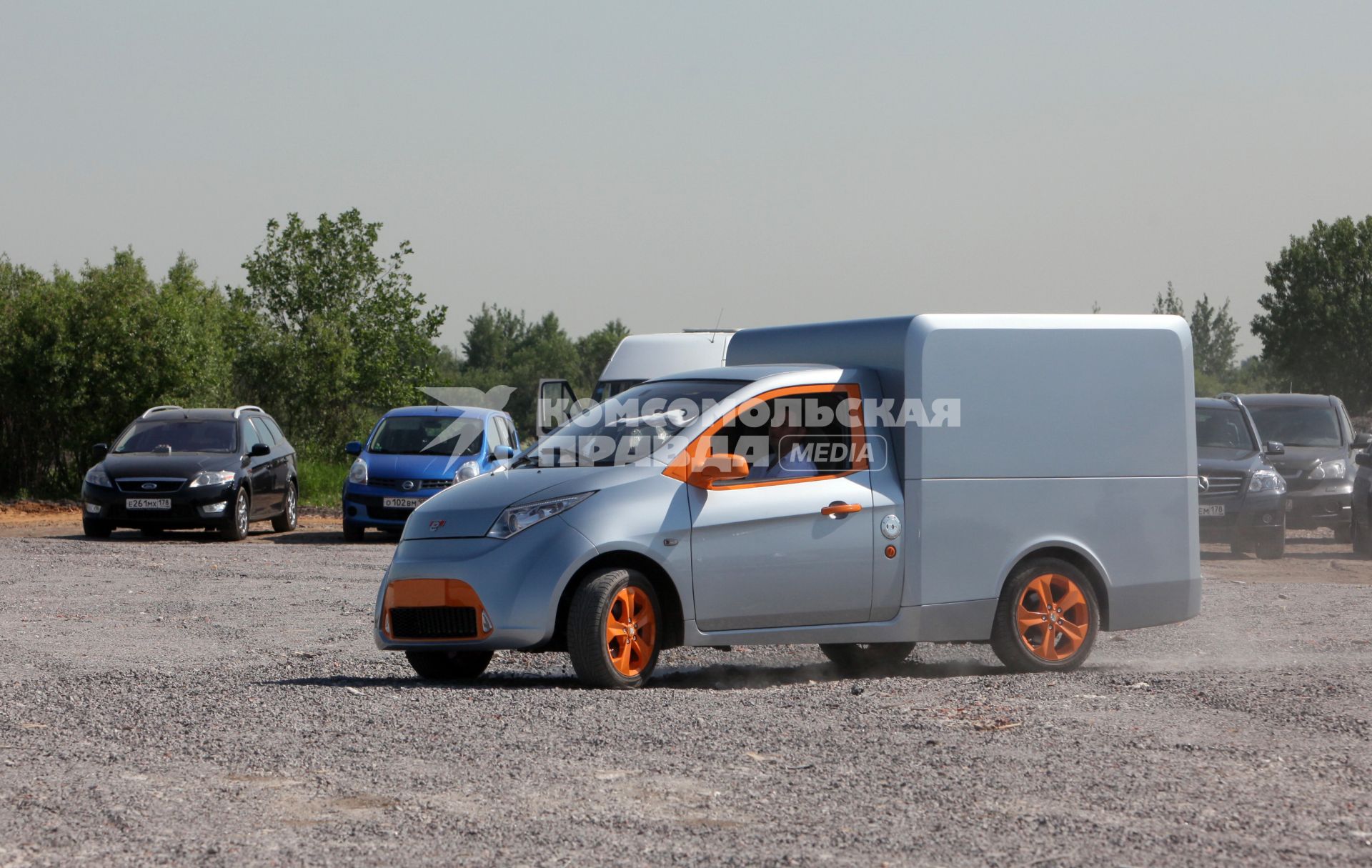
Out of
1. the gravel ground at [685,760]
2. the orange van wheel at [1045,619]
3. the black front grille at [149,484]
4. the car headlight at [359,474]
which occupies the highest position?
the car headlight at [359,474]

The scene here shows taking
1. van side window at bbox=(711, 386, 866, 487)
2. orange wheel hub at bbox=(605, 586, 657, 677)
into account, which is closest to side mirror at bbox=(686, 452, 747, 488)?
van side window at bbox=(711, 386, 866, 487)

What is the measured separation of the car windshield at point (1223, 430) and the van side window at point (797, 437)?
13.4 meters

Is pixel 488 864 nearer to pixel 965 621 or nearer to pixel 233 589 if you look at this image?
pixel 965 621

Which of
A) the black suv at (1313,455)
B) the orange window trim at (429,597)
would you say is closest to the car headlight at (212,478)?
the orange window trim at (429,597)

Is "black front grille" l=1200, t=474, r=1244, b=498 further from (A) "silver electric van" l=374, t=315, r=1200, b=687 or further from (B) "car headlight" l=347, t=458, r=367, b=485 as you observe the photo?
(B) "car headlight" l=347, t=458, r=367, b=485

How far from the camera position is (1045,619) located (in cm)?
919

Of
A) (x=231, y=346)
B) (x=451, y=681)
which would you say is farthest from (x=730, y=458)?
(x=231, y=346)

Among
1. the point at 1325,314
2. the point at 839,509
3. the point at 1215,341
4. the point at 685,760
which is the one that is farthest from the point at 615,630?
the point at 1215,341

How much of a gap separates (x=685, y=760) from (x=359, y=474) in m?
16.2

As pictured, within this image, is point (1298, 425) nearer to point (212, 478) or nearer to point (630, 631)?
point (212, 478)

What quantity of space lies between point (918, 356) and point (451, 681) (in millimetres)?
3223

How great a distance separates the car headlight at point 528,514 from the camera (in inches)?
312

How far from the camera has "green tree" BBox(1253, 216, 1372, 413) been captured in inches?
2881

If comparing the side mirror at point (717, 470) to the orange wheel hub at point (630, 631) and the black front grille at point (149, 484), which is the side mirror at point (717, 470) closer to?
the orange wheel hub at point (630, 631)
